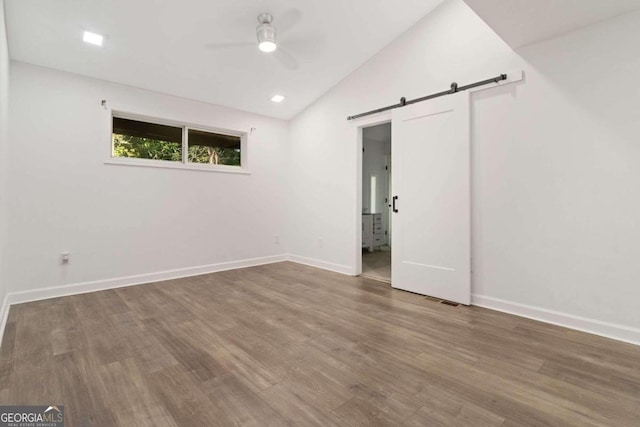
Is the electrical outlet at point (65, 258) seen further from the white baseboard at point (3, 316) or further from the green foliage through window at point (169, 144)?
the green foliage through window at point (169, 144)

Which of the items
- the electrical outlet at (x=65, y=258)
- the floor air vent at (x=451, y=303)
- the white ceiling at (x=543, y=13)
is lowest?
the floor air vent at (x=451, y=303)

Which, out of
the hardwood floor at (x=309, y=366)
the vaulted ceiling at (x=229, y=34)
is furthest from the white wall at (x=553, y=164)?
the hardwood floor at (x=309, y=366)

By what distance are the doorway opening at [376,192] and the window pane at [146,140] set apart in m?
3.62

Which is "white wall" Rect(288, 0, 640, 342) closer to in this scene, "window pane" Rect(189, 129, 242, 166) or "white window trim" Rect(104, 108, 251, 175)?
"white window trim" Rect(104, 108, 251, 175)

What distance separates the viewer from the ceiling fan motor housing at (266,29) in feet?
9.44

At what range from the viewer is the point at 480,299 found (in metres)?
2.94

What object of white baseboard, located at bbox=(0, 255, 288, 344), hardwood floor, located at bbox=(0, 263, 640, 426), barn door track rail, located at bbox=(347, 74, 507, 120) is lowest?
hardwood floor, located at bbox=(0, 263, 640, 426)

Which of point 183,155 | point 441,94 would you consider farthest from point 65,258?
point 441,94

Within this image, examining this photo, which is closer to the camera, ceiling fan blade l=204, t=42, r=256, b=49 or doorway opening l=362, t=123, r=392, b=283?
ceiling fan blade l=204, t=42, r=256, b=49

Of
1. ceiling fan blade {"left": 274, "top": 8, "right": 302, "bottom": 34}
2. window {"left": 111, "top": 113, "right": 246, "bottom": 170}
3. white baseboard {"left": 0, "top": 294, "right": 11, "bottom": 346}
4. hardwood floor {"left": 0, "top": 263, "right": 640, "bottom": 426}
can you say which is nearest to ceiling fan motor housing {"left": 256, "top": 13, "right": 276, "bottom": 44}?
ceiling fan blade {"left": 274, "top": 8, "right": 302, "bottom": 34}

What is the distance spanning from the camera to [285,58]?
3.68 m

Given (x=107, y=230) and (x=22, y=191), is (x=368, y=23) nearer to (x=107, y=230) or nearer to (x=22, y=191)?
(x=107, y=230)

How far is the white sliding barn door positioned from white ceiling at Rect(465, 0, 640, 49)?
71 cm

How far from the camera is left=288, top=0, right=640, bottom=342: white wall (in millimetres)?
2234
